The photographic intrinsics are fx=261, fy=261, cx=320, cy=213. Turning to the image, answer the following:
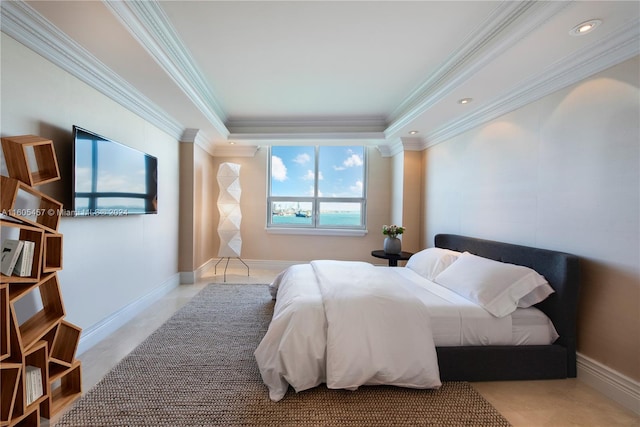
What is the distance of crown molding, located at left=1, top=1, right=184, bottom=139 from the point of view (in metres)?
1.49

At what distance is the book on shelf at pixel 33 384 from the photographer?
1306mm

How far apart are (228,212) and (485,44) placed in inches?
146

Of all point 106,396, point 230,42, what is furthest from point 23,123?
point 106,396

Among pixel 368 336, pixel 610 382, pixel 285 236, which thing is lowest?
pixel 610 382

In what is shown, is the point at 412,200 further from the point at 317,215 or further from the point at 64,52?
the point at 64,52

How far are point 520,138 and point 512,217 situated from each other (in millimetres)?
715

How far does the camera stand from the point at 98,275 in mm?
2203

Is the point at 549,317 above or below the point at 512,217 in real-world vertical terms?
below

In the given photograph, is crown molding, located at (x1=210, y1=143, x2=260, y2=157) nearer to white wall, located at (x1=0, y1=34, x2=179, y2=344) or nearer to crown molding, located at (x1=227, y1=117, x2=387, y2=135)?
crown molding, located at (x1=227, y1=117, x2=387, y2=135)

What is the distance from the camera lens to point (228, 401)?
1.55m

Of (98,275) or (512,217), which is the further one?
(512,217)

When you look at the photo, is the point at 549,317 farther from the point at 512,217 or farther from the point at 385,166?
the point at 385,166

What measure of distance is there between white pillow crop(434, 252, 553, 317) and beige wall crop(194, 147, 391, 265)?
104 inches

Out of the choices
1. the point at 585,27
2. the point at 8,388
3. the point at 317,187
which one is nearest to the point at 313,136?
the point at 317,187
